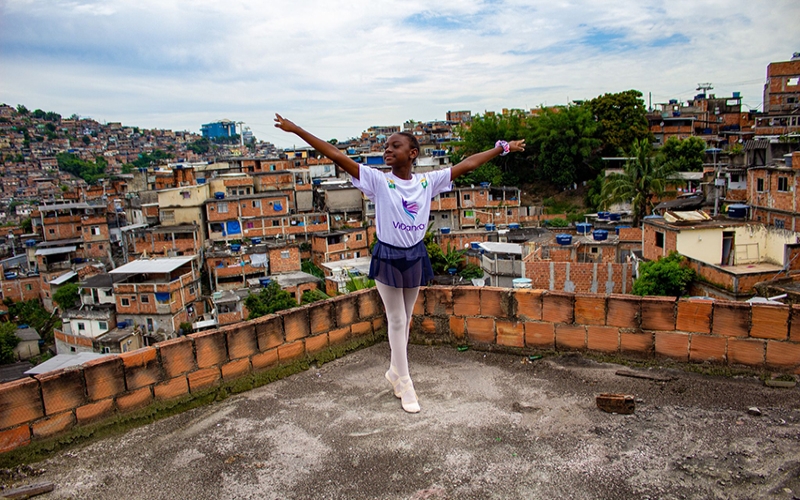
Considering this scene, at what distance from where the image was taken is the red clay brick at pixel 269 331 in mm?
5270

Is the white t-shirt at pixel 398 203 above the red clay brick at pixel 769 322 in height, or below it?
above

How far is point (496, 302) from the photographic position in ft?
19.0

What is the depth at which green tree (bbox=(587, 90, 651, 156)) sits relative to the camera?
4675 cm

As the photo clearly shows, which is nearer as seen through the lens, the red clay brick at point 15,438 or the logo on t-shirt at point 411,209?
the red clay brick at point 15,438

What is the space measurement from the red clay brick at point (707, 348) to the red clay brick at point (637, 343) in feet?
1.01

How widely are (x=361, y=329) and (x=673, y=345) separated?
279 centimetres

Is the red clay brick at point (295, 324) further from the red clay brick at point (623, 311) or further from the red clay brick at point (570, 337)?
the red clay brick at point (623, 311)

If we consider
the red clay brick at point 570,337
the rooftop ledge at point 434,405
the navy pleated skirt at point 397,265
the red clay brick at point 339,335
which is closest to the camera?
the rooftop ledge at point 434,405

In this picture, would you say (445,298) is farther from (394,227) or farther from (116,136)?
(116,136)

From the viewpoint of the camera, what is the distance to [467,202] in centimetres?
4269

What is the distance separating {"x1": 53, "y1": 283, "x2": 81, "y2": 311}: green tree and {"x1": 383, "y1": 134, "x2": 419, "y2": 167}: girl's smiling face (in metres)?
36.1

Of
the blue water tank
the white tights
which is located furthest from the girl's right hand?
the blue water tank

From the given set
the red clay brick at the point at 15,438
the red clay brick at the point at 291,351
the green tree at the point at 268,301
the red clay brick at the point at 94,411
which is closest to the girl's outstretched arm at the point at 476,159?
the red clay brick at the point at 291,351

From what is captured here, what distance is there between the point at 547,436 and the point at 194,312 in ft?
107
